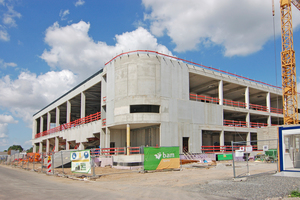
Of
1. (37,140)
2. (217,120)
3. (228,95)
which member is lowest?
(37,140)

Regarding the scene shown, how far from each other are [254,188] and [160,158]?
10092mm

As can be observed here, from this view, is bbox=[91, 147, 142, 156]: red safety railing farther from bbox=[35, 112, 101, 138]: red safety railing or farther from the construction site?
bbox=[35, 112, 101, 138]: red safety railing

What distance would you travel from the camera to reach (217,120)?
118 ft

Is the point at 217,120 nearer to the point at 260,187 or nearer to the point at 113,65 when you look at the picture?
the point at 113,65

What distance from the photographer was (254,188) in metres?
11.4

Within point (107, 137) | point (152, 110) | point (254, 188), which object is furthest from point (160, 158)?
point (107, 137)

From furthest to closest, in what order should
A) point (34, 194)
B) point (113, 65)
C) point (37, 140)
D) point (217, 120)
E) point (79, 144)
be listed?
point (37, 140) → point (79, 144) → point (217, 120) → point (113, 65) → point (34, 194)

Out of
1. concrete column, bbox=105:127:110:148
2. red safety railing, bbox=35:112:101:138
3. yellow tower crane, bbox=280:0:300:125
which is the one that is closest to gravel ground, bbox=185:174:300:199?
concrete column, bbox=105:127:110:148

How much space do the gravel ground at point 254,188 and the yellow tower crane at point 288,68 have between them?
40584 mm

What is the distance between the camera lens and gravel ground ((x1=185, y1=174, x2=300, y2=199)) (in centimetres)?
1012

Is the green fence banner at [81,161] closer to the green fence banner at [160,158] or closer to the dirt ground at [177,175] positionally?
the dirt ground at [177,175]

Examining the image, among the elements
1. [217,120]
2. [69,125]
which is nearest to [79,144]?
[69,125]

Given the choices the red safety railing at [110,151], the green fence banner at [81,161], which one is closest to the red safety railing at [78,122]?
the red safety railing at [110,151]

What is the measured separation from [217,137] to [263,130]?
8.33m
